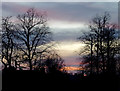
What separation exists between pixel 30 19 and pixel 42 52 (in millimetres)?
5478

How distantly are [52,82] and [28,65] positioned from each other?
453 inches

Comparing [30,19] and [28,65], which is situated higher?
[30,19]

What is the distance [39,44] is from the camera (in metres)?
36.4

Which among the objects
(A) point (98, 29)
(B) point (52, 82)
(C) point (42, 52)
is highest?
(A) point (98, 29)

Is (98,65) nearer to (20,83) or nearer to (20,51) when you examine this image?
(20,51)

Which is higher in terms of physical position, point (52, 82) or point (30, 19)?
point (30, 19)

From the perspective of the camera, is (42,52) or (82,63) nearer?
(42,52)

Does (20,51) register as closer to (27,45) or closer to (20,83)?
(27,45)

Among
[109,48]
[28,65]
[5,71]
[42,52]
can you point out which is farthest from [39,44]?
[5,71]

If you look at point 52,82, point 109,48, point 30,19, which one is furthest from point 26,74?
point 109,48

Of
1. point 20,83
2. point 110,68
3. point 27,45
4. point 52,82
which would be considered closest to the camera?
point 20,83

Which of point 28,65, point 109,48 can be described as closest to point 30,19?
point 28,65

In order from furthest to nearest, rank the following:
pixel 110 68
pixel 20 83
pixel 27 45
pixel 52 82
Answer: pixel 110 68 → pixel 27 45 → pixel 52 82 → pixel 20 83

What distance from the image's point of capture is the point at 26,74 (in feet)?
79.8
